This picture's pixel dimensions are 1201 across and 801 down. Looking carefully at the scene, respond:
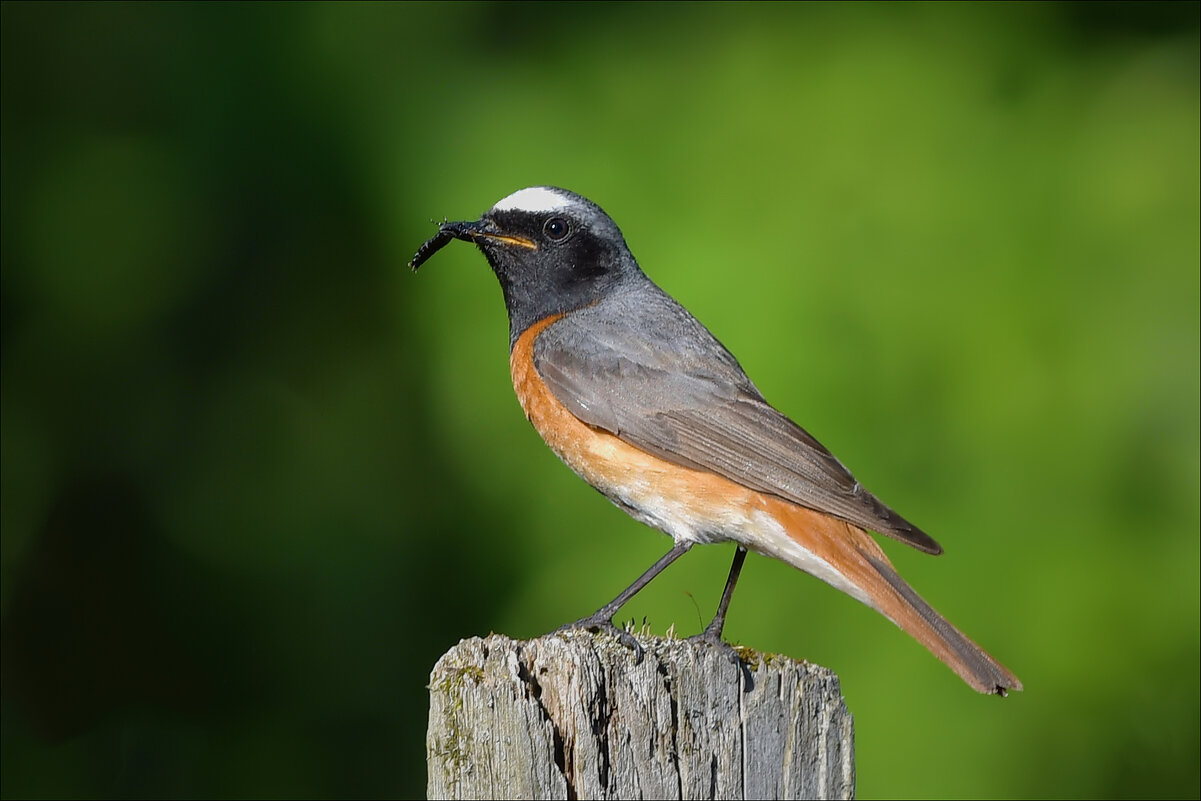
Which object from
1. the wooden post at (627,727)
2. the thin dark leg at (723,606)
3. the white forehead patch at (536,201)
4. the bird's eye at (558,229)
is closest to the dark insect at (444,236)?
the white forehead patch at (536,201)

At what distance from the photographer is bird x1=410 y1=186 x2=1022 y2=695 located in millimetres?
3906

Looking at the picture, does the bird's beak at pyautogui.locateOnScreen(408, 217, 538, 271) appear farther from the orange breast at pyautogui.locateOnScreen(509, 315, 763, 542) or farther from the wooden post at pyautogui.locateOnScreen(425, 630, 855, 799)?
the wooden post at pyautogui.locateOnScreen(425, 630, 855, 799)

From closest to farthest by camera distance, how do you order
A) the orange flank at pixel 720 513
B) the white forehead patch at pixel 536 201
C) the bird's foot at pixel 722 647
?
1. the bird's foot at pixel 722 647
2. the orange flank at pixel 720 513
3. the white forehead patch at pixel 536 201

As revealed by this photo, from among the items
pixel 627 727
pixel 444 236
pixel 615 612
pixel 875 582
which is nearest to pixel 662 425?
pixel 615 612

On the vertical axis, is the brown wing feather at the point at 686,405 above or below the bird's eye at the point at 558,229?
Result: below

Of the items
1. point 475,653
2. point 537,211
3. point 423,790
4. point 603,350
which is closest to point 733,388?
point 603,350

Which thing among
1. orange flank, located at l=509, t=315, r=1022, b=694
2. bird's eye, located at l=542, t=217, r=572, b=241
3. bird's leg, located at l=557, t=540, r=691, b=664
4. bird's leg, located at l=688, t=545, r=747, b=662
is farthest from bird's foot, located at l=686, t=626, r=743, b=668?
bird's eye, located at l=542, t=217, r=572, b=241

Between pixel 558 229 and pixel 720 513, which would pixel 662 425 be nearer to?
pixel 720 513

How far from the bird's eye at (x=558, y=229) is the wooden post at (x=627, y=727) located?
2.12 metres

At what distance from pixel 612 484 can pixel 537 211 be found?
3.55ft

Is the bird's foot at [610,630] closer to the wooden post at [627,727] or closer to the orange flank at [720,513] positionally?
the wooden post at [627,727]

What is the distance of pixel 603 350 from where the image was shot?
449cm

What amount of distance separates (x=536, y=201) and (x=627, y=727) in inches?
95.5

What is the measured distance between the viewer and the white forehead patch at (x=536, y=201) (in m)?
4.74
